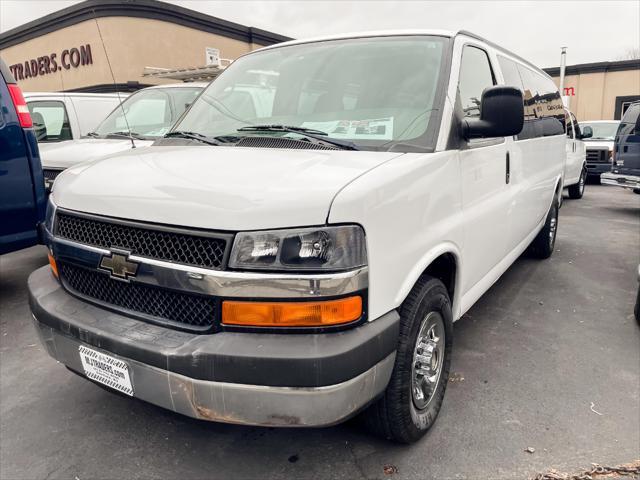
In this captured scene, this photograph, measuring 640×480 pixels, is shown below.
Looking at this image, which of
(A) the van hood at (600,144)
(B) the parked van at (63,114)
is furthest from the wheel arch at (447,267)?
(A) the van hood at (600,144)

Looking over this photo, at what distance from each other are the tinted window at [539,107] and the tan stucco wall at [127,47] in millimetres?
12464

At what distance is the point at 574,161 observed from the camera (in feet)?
32.2

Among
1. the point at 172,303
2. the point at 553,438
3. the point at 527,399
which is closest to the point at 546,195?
the point at 527,399

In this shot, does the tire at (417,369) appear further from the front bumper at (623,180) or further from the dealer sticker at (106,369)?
the front bumper at (623,180)

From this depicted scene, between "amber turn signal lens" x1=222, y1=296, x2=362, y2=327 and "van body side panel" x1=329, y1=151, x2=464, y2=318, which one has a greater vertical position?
"van body side panel" x1=329, y1=151, x2=464, y2=318

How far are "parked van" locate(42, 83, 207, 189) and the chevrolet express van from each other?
283 cm

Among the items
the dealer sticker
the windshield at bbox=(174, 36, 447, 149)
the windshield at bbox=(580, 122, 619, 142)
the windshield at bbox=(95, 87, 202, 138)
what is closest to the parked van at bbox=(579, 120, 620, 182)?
the windshield at bbox=(580, 122, 619, 142)

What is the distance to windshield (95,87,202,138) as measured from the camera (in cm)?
627

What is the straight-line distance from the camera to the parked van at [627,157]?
344 inches

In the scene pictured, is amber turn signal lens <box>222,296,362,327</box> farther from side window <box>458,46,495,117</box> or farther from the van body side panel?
side window <box>458,46,495,117</box>

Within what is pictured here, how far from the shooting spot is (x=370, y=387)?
1.96 metres

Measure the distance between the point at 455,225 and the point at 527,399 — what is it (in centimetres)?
117

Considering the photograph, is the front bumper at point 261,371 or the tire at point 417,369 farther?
the tire at point 417,369

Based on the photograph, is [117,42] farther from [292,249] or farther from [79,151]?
[292,249]
